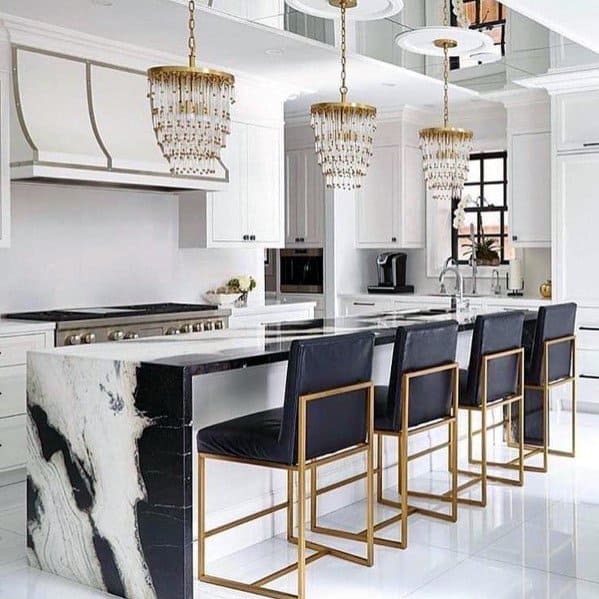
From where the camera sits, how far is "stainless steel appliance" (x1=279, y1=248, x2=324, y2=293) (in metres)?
8.34

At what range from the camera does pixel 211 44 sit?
5605mm

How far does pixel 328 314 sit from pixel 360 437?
486cm

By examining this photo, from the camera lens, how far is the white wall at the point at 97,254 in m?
5.39

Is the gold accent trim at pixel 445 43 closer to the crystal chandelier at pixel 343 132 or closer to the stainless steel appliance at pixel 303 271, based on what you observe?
the crystal chandelier at pixel 343 132

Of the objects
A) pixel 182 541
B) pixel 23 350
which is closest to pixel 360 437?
pixel 182 541

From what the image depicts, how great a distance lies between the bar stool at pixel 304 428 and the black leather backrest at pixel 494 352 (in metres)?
1.02

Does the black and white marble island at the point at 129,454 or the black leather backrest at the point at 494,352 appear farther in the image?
the black leather backrest at the point at 494,352

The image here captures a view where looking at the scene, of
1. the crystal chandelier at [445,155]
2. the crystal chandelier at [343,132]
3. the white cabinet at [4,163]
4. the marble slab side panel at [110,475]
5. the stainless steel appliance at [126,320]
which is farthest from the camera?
the stainless steel appliance at [126,320]

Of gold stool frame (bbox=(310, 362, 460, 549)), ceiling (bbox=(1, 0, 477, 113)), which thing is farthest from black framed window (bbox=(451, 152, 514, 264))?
gold stool frame (bbox=(310, 362, 460, 549))

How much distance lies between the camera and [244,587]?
3281 mm

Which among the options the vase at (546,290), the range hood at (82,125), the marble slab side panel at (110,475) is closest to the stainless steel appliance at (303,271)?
the vase at (546,290)

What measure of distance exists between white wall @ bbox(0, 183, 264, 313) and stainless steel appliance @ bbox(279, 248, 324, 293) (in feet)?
5.24

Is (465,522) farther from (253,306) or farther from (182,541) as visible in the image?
(253,306)

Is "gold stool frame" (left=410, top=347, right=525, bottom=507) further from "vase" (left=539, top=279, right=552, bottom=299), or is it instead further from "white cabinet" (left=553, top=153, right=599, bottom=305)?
"vase" (left=539, top=279, right=552, bottom=299)
